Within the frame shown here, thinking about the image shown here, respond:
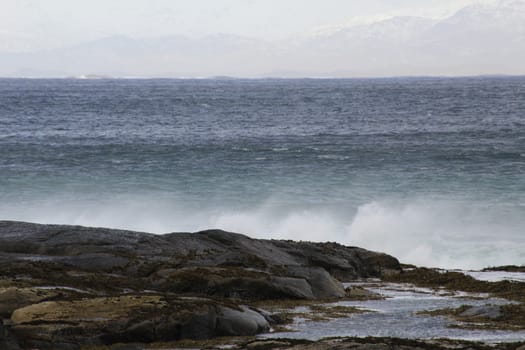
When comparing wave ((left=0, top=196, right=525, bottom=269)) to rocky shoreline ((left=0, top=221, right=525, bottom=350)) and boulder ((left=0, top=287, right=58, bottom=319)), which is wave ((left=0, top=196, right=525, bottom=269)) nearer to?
rocky shoreline ((left=0, top=221, right=525, bottom=350))

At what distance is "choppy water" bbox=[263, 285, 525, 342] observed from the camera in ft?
51.8

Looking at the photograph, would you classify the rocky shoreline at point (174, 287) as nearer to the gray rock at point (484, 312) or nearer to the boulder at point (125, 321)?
the boulder at point (125, 321)

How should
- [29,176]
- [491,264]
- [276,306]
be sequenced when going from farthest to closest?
[29,176]
[491,264]
[276,306]

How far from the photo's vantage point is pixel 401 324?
17.0 meters

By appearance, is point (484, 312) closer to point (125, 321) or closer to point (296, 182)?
point (125, 321)

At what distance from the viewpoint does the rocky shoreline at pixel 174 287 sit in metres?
15.0

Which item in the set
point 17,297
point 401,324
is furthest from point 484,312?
point 17,297

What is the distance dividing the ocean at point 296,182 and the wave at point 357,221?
0.28 feet

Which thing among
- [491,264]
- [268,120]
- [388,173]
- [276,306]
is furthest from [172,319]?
[268,120]

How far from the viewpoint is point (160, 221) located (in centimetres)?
4244

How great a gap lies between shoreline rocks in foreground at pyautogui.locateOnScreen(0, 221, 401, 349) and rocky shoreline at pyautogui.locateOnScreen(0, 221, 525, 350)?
0.08 feet

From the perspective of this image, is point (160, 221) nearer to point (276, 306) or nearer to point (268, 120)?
point (276, 306)

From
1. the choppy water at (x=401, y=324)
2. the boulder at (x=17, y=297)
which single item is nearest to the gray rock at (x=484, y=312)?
the choppy water at (x=401, y=324)

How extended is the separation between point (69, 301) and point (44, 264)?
174 inches
